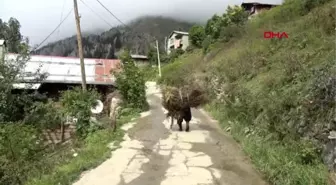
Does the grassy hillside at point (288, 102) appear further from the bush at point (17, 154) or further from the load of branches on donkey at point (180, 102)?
the bush at point (17, 154)

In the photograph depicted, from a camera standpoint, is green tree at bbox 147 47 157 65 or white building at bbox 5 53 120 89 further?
green tree at bbox 147 47 157 65

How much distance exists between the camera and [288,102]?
856 cm

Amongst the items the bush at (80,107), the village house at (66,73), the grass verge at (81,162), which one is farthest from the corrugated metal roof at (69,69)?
the grass verge at (81,162)

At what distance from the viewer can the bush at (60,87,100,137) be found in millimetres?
15133

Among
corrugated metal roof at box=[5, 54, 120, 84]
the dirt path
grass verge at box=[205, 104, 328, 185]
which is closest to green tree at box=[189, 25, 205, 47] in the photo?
corrugated metal roof at box=[5, 54, 120, 84]

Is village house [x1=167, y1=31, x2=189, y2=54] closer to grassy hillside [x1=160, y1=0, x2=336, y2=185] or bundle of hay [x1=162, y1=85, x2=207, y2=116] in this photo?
grassy hillside [x1=160, y1=0, x2=336, y2=185]

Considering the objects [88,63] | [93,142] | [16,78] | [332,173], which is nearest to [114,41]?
[88,63]

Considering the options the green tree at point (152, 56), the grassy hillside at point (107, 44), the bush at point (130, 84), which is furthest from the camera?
the grassy hillside at point (107, 44)

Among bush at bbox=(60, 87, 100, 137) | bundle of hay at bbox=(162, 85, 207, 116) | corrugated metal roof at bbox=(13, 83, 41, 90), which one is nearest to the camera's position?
bundle of hay at bbox=(162, 85, 207, 116)

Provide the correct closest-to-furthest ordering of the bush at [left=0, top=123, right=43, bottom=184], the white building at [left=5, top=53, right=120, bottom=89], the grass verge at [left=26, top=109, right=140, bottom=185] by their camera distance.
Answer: the grass verge at [left=26, top=109, right=140, bottom=185]
the bush at [left=0, top=123, right=43, bottom=184]
the white building at [left=5, top=53, right=120, bottom=89]

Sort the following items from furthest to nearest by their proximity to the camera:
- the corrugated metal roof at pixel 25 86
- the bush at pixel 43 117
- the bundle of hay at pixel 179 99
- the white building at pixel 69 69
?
1. the white building at pixel 69 69
2. the corrugated metal roof at pixel 25 86
3. the bush at pixel 43 117
4. the bundle of hay at pixel 179 99

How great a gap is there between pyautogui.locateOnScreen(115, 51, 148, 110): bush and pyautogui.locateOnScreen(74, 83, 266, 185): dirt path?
567 cm

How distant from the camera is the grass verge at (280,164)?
20.7 ft

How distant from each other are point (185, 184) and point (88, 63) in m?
22.6
